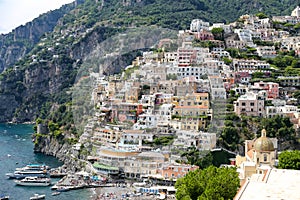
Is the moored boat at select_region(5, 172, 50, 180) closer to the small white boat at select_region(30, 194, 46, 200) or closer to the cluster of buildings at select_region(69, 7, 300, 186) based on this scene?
the cluster of buildings at select_region(69, 7, 300, 186)

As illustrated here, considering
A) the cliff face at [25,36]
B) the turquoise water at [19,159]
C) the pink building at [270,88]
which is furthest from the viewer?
the cliff face at [25,36]

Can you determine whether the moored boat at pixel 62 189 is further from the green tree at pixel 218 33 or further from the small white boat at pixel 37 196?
the green tree at pixel 218 33

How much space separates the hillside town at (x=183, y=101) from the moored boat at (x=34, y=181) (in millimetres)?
4253

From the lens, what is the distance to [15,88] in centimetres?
12294

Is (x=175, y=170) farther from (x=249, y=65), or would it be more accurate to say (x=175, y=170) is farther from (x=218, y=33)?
(x=218, y=33)

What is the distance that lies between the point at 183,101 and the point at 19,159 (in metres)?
20.9

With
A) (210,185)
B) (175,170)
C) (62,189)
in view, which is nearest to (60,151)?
(62,189)

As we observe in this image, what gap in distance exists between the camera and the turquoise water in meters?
47.5

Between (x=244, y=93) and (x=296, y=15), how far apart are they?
3642 centimetres

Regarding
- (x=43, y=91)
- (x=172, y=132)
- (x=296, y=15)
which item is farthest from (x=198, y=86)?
(x=43, y=91)

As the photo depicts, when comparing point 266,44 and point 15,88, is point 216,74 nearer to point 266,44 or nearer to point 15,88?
point 266,44

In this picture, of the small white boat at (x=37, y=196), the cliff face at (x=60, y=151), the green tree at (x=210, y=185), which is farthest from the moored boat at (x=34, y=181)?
the green tree at (x=210, y=185)

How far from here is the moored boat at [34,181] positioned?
5106 cm

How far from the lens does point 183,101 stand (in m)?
56.7
